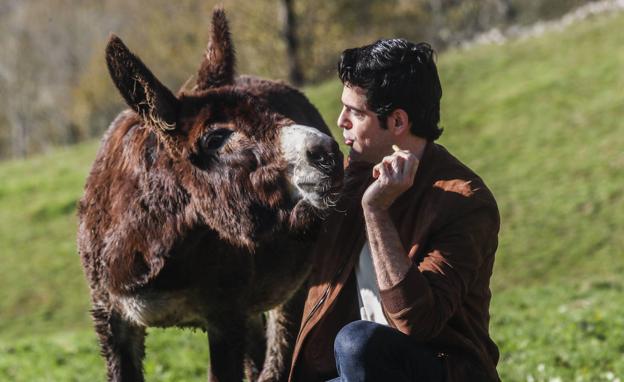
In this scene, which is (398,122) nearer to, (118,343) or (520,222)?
(118,343)

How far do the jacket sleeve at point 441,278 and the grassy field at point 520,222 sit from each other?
9.33ft

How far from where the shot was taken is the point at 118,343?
15.0ft

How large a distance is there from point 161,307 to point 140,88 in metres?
1.05

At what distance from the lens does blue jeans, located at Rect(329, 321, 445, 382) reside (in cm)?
323

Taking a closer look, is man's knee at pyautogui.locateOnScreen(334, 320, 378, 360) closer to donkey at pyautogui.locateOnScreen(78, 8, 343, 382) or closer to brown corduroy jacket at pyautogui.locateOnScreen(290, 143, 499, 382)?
brown corduroy jacket at pyautogui.locateOnScreen(290, 143, 499, 382)

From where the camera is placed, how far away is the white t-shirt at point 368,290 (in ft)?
11.3

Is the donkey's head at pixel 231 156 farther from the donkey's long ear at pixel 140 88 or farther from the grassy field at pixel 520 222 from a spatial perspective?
the grassy field at pixel 520 222

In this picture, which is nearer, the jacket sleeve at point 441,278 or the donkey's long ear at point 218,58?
the jacket sleeve at point 441,278

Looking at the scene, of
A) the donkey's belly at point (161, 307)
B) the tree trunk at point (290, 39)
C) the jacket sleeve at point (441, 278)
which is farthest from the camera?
the tree trunk at point (290, 39)

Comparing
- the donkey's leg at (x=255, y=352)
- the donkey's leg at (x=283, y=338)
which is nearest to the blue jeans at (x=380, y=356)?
the donkey's leg at (x=283, y=338)

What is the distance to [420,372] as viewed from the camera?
330cm

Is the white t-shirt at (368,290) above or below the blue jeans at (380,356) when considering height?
above

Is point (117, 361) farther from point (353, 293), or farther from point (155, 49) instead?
point (155, 49)

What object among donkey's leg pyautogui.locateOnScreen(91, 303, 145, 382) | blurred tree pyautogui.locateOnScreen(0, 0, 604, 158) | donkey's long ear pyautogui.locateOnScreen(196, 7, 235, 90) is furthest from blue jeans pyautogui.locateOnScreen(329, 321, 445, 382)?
blurred tree pyautogui.locateOnScreen(0, 0, 604, 158)
